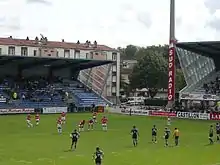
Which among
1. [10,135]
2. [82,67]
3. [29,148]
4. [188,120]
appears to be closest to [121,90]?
[82,67]

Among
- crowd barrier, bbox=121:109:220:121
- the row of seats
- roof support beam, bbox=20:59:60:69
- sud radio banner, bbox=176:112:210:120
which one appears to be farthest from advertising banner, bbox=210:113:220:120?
roof support beam, bbox=20:59:60:69

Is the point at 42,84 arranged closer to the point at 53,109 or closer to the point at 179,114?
the point at 53,109

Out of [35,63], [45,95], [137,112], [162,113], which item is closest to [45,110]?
[45,95]

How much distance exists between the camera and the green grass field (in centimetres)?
3038

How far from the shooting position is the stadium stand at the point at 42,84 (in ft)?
267

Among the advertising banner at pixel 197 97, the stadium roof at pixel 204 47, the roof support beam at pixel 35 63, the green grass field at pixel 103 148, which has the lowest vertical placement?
the green grass field at pixel 103 148

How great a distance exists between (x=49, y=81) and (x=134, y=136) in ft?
181

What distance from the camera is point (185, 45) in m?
82.2

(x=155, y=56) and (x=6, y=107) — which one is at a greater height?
(x=155, y=56)

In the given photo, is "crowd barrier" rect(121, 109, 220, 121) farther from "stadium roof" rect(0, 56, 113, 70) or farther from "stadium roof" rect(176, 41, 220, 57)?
"stadium roof" rect(176, 41, 220, 57)

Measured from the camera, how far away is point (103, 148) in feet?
120

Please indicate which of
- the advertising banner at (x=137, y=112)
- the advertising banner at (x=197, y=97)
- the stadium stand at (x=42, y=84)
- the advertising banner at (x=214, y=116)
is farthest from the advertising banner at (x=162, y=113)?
the stadium stand at (x=42, y=84)

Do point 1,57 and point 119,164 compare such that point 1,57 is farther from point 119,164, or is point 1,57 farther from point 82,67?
point 119,164

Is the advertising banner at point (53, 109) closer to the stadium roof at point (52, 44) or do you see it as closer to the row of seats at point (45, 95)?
the row of seats at point (45, 95)
